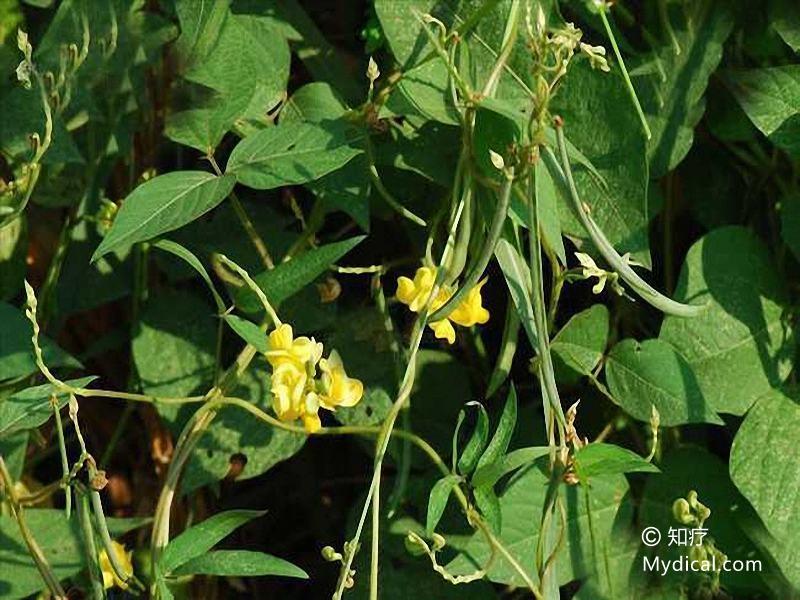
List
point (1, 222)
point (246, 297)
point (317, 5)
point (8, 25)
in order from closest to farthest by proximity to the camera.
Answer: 1. point (246, 297)
2. point (1, 222)
3. point (8, 25)
4. point (317, 5)

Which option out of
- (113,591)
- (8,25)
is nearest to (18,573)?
(113,591)

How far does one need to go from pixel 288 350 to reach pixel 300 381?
0.07 feet

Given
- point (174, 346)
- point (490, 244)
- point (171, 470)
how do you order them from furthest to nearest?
point (174, 346)
point (171, 470)
point (490, 244)

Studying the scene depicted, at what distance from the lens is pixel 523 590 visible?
107cm

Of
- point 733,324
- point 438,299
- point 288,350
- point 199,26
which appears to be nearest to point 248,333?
point 288,350

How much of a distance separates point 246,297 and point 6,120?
283 millimetres

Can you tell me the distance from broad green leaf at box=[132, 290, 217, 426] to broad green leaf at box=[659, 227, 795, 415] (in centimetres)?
35

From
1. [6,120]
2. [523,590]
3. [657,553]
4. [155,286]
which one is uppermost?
[6,120]

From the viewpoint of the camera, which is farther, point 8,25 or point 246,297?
point 8,25

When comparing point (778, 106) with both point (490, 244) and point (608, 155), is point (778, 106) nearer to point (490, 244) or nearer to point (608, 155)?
point (608, 155)

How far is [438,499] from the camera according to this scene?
2.56 feet

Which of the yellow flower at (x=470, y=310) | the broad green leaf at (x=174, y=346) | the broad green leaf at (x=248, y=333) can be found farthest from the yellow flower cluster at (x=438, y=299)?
the broad green leaf at (x=174, y=346)

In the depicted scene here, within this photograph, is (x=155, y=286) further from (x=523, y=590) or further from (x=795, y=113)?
(x=795, y=113)

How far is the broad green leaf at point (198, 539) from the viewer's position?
0.80 meters
